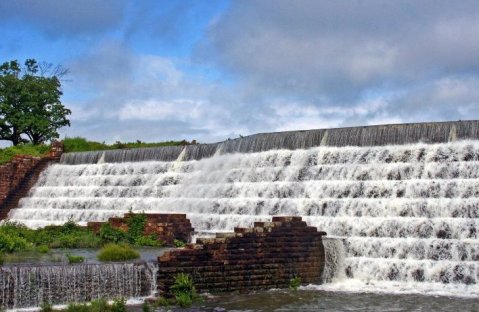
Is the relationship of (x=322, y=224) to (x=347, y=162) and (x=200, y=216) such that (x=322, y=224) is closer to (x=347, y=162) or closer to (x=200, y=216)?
(x=347, y=162)

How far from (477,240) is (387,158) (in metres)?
4.99

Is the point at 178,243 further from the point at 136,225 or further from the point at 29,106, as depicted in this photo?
the point at 29,106

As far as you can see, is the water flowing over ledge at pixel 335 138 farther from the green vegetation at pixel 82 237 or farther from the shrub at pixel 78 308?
the shrub at pixel 78 308

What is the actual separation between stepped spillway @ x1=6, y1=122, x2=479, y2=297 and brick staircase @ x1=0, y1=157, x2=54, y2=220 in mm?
6651

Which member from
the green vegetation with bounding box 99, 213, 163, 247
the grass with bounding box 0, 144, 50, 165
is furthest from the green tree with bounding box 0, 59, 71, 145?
the green vegetation with bounding box 99, 213, 163, 247

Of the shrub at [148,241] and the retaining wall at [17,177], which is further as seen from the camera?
the retaining wall at [17,177]

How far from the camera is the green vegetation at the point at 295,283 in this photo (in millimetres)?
17200

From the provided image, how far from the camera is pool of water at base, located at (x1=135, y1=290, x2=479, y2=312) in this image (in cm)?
1397

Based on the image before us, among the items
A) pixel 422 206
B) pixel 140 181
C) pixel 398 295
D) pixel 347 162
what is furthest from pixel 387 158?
pixel 140 181

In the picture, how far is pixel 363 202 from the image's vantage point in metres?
20.0

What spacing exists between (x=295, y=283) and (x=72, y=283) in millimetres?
5425

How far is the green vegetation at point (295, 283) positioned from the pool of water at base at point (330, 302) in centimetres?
84

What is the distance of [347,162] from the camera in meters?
22.3

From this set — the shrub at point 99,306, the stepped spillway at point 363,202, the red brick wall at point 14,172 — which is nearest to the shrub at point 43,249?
the stepped spillway at point 363,202
